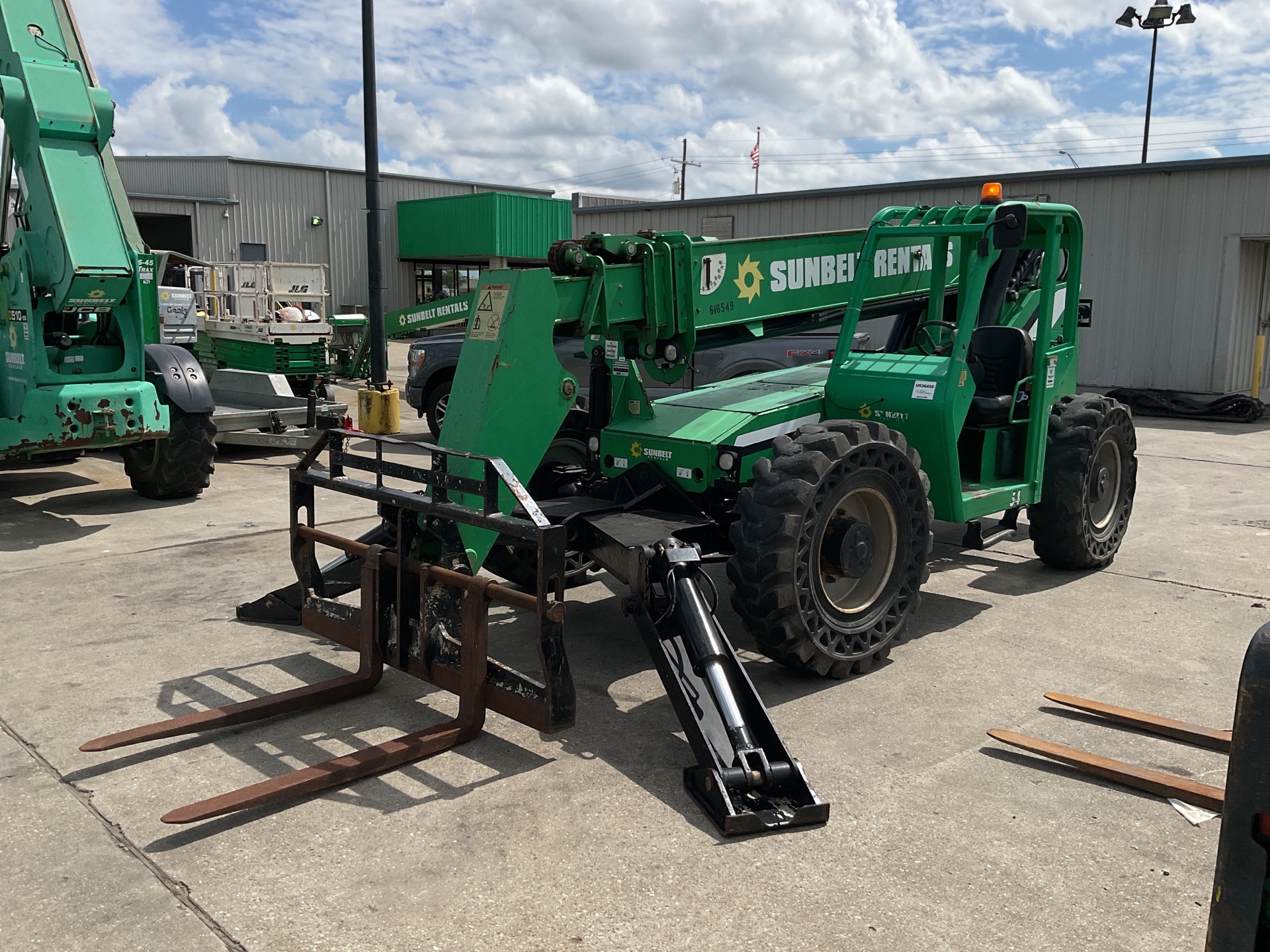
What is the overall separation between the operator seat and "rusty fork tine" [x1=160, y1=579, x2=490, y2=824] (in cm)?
374

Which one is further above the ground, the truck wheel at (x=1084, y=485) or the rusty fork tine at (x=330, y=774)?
the truck wheel at (x=1084, y=485)

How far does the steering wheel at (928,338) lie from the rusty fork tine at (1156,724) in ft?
8.89

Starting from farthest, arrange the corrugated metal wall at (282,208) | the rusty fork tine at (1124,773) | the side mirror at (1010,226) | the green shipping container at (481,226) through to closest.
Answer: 1. the green shipping container at (481,226)
2. the corrugated metal wall at (282,208)
3. the side mirror at (1010,226)
4. the rusty fork tine at (1124,773)

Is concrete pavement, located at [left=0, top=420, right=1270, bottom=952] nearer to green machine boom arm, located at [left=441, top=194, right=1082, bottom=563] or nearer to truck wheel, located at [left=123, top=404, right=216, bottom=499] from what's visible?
green machine boom arm, located at [left=441, top=194, right=1082, bottom=563]

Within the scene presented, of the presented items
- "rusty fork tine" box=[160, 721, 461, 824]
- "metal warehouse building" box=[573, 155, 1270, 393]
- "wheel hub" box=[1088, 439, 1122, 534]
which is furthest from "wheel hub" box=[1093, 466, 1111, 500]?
"metal warehouse building" box=[573, 155, 1270, 393]

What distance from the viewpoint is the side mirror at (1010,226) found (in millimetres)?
6090

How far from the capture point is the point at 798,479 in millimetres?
5012

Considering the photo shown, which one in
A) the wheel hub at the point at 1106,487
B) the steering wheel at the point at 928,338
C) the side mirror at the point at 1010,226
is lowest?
the wheel hub at the point at 1106,487

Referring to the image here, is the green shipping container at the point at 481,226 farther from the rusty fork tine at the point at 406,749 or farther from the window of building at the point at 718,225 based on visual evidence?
the rusty fork tine at the point at 406,749

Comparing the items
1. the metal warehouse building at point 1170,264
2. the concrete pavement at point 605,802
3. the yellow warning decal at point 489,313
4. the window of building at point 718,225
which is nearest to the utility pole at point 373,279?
the concrete pavement at point 605,802

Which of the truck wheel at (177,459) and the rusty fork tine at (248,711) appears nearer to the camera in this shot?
the rusty fork tine at (248,711)

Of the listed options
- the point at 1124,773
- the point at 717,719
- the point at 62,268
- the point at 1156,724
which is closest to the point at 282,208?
the point at 62,268

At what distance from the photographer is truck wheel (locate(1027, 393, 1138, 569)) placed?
7.06 meters

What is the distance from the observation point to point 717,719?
4203mm
